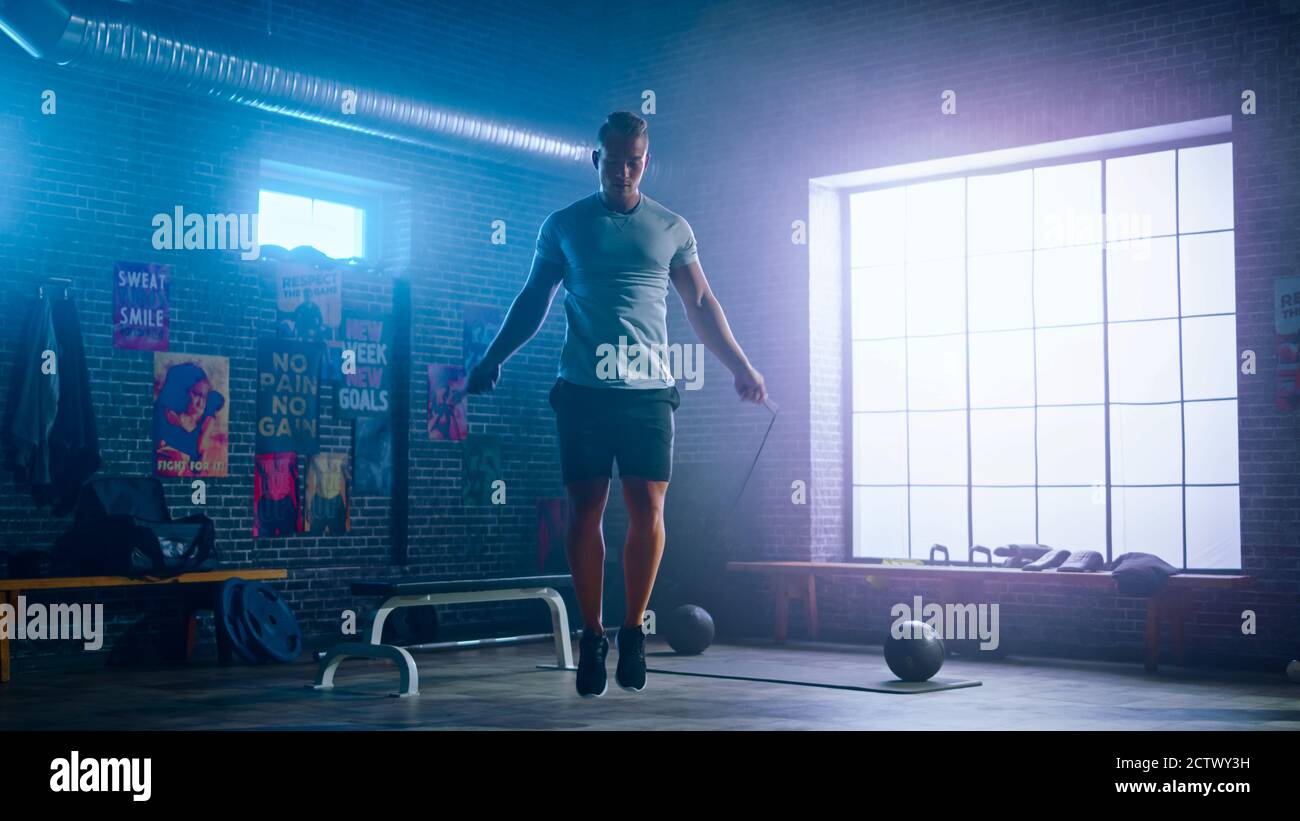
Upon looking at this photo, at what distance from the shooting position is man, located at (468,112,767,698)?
153 inches

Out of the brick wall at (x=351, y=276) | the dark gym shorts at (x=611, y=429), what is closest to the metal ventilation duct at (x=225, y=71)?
the brick wall at (x=351, y=276)

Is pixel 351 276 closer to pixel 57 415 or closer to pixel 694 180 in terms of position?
pixel 57 415

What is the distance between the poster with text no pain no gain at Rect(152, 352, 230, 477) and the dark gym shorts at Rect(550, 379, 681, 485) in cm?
462

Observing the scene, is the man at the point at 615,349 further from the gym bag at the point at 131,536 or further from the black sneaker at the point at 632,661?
the gym bag at the point at 131,536

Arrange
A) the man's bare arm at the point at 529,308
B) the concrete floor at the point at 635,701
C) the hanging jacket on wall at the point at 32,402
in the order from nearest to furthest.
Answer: the man's bare arm at the point at 529,308 → the concrete floor at the point at 635,701 → the hanging jacket on wall at the point at 32,402

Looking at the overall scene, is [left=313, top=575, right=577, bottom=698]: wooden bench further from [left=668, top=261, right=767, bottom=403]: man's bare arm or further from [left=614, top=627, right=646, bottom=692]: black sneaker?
[left=668, top=261, right=767, bottom=403]: man's bare arm

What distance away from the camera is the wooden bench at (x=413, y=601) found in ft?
20.1

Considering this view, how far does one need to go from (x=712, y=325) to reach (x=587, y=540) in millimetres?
721

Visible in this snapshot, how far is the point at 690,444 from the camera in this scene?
32.7 ft

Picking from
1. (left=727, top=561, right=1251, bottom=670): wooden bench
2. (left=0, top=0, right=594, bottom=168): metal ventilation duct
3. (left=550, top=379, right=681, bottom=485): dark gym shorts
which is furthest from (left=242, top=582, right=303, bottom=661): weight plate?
(left=550, top=379, right=681, bottom=485): dark gym shorts

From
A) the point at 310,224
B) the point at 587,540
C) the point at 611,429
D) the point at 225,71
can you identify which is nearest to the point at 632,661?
the point at 587,540

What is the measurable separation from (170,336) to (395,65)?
95.9 inches

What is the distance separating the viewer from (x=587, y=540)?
13.2 feet

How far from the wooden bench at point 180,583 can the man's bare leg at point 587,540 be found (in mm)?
3895
